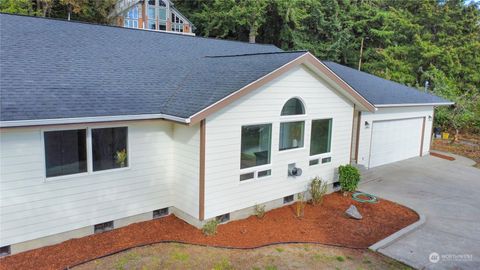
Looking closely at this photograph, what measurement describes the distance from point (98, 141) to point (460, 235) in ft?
30.6

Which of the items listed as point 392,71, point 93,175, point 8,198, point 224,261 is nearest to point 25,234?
point 8,198

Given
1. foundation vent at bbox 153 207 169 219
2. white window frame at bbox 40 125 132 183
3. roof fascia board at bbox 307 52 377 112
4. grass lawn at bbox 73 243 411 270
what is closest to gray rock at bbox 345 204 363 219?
grass lawn at bbox 73 243 411 270

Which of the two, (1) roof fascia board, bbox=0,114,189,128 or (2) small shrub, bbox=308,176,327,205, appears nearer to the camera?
(1) roof fascia board, bbox=0,114,189,128

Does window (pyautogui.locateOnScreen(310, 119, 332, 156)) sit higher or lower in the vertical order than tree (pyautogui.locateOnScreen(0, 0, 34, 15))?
lower

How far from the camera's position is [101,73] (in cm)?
936

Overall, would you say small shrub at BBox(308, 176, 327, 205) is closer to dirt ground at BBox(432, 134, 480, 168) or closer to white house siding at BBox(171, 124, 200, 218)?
white house siding at BBox(171, 124, 200, 218)

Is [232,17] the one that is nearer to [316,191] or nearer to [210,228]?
[316,191]

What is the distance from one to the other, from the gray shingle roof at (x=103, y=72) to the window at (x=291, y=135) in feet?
6.23

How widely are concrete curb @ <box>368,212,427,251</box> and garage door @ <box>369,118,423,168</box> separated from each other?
19.7 ft

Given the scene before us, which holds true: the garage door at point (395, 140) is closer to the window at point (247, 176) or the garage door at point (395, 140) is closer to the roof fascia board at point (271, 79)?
the roof fascia board at point (271, 79)

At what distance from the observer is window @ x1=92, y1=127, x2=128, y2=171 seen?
8039 millimetres

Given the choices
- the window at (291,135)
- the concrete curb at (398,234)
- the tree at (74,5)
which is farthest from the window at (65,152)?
the tree at (74,5)

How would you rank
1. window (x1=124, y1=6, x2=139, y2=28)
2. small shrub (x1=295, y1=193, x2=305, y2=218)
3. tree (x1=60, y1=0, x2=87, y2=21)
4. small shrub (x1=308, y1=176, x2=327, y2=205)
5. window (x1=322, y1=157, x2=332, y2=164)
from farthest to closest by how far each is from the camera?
window (x1=124, y1=6, x2=139, y2=28) < tree (x1=60, y1=0, x2=87, y2=21) < window (x1=322, y1=157, x2=332, y2=164) < small shrub (x1=308, y1=176, x2=327, y2=205) < small shrub (x1=295, y1=193, x2=305, y2=218)

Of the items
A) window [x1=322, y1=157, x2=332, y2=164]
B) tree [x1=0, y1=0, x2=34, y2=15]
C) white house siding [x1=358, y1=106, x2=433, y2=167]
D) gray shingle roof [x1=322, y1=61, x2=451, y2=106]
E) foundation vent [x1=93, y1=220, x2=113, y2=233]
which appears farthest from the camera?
tree [x1=0, y1=0, x2=34, y2=15]
